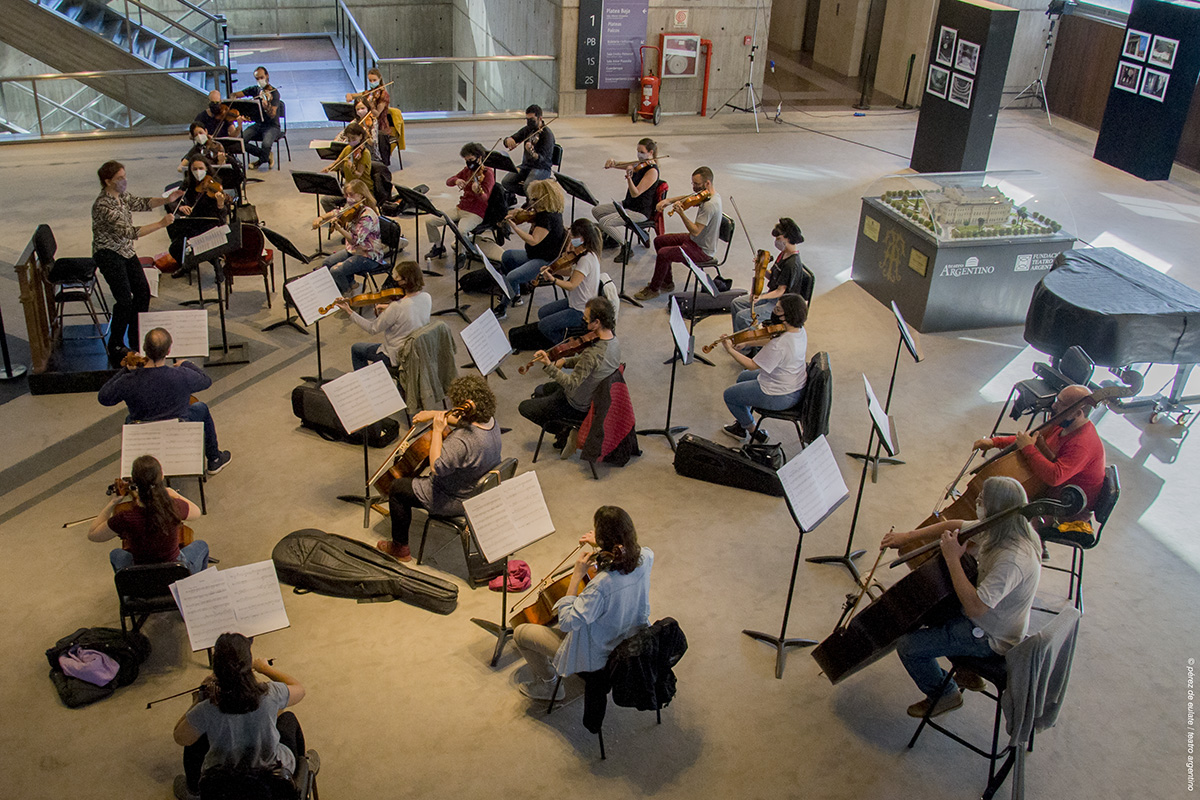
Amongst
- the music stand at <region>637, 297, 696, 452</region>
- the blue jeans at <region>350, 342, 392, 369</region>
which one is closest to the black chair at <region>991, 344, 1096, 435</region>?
the music stand at <region>637, 297, 696, 452</region>

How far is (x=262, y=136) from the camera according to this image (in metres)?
12.0

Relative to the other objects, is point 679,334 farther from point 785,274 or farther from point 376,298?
point 376,298

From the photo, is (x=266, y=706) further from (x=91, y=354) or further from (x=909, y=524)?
(x=91, y=354)

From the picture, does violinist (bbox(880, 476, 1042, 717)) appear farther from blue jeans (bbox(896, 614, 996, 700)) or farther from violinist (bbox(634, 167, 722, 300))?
violinist (bbox(634, 167, 722, 300))

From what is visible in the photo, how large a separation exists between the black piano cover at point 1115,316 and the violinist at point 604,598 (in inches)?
184

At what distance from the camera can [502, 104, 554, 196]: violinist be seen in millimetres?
10836

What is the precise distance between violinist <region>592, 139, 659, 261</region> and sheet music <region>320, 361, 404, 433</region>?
4.19m

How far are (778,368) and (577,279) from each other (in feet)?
6.14

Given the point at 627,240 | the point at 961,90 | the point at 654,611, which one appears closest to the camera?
the point at 654,611

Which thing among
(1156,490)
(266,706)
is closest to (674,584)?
(266,706)

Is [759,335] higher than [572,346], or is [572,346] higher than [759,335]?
[759,335]

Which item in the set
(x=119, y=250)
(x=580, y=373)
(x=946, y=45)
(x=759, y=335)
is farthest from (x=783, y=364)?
(x=946, y=45)

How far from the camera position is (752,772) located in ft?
15.5

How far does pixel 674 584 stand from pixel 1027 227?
529cm
